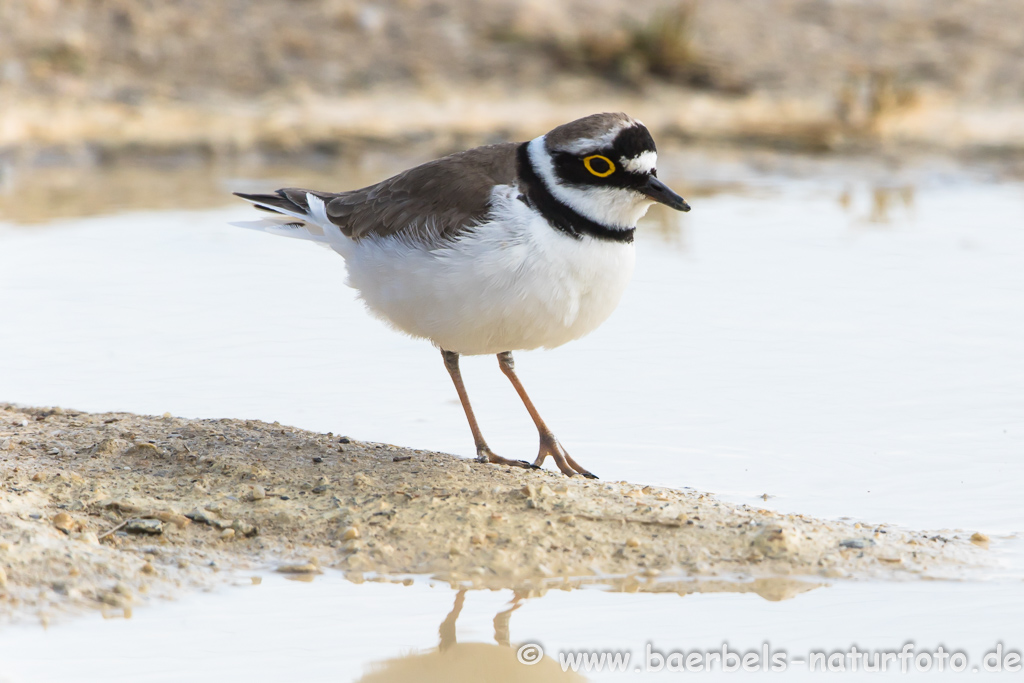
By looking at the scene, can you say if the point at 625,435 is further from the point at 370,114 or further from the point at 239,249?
the point at 370,114

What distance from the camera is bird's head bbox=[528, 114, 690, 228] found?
15.9 ft

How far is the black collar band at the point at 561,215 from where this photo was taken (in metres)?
4.82

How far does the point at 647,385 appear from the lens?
20.2ft

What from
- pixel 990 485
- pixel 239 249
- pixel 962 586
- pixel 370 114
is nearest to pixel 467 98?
pixel 370 114

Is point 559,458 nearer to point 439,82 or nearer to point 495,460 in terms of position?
point 495,460

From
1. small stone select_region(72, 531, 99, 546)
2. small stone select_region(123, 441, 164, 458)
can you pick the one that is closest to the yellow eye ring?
small stone select_region(123, 441, 164, 458)

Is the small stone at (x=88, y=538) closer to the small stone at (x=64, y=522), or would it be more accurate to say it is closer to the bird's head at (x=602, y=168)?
the small stone at (x=64, y=522)

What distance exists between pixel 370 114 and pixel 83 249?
4.10m

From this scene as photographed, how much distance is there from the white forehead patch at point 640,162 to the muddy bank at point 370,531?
1.23 meters

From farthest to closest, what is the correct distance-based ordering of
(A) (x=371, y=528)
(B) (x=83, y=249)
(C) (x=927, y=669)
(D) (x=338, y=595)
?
(B) (x=83, y=249) < (A) (x=371, y=528) < (D) (x=338, y=595) < (C) (x=927, y=669)

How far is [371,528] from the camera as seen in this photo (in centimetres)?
437

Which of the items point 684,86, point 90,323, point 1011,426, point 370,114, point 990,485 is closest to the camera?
point 990,485

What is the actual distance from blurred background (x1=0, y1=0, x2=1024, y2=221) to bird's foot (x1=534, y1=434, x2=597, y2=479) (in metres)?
5.59

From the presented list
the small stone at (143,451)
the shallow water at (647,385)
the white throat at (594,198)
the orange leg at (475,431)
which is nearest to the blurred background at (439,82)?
the shallow water at (647,385)
